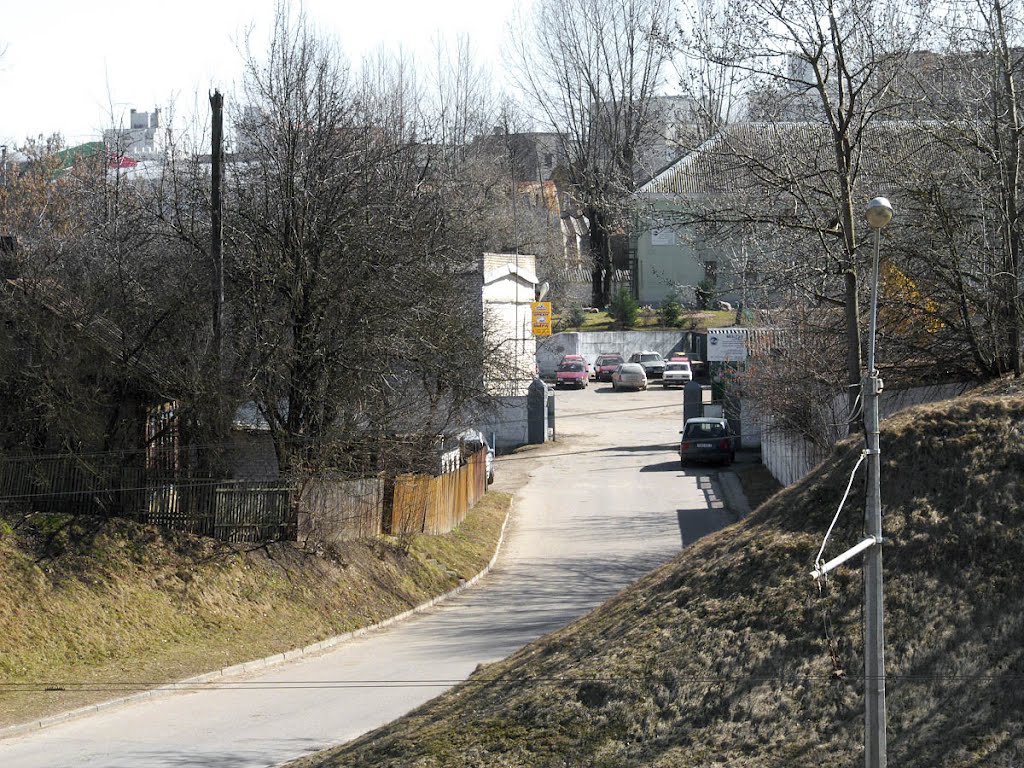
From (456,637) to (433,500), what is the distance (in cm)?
696

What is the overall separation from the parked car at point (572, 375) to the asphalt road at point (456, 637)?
17225 mm

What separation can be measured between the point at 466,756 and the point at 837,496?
4770 millimetres

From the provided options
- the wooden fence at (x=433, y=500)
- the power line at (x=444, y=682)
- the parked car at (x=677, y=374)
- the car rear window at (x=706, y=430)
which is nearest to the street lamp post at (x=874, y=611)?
the power line at (x=444, y=682)

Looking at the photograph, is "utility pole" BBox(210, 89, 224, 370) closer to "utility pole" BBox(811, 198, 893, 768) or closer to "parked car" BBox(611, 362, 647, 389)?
"utility pole" BBox(811, 198, 893, 768)

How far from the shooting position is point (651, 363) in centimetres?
5819

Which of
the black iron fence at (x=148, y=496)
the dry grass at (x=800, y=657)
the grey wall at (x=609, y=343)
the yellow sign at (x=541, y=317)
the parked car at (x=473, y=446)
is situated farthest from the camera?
the grey wall at (x=609, y=343)

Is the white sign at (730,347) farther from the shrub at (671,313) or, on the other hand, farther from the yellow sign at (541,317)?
the shrub at (671,313)

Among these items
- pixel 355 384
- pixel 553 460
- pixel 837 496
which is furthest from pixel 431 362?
pixel 553 460

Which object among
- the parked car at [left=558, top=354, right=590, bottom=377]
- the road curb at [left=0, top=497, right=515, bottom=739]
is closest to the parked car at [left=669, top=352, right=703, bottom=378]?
the parked car at [left=558, top=354, right=590, bottom=377]

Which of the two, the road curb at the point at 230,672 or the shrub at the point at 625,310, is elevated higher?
the shrub at the point at 625,310

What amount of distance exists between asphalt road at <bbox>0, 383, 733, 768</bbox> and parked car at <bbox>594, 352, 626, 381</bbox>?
19.4m

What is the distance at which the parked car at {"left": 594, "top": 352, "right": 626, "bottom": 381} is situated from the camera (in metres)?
59.2

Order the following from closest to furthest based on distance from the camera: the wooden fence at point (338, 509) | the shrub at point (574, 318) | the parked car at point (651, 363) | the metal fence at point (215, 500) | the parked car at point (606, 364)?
the metal fence at point (215, 500) → the wooden fence at point (338, 509) → the parked car at point (651, 363) → the parked car at point (606, 364) → the shrub at point (574, 318)

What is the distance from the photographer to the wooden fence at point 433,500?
→ 22.8 metres
